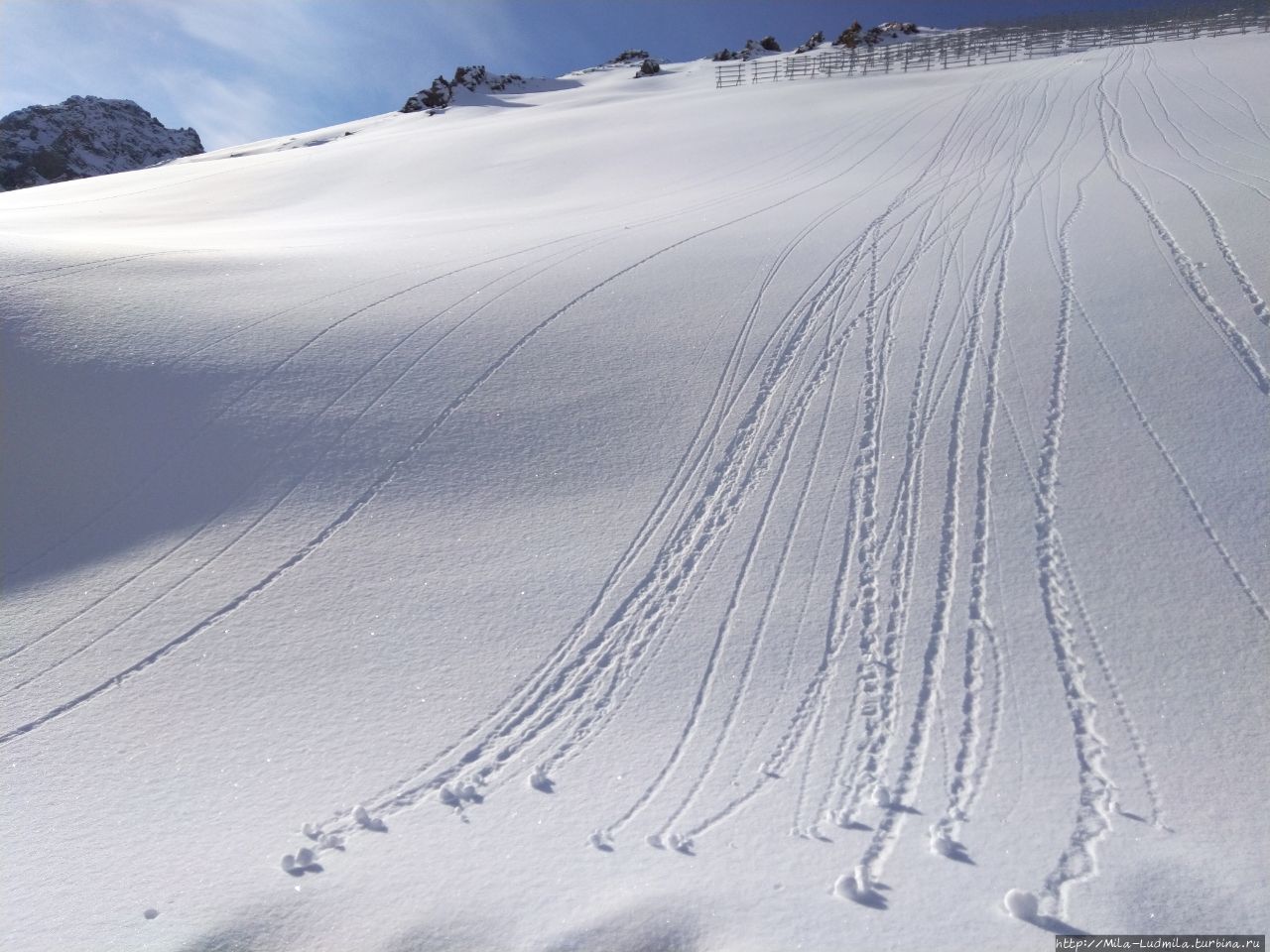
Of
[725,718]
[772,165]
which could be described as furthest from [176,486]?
[772,165]

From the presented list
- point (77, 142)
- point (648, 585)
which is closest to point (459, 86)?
point (77, 142)

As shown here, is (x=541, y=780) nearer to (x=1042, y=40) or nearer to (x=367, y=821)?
(x=367, y=821)

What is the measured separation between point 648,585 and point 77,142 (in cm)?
8540

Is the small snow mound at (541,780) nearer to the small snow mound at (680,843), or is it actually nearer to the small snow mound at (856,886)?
the small snow mound at (680,843)

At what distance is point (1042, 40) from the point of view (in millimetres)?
36906

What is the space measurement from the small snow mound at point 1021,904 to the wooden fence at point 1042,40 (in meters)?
37.2

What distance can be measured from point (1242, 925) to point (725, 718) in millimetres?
2441

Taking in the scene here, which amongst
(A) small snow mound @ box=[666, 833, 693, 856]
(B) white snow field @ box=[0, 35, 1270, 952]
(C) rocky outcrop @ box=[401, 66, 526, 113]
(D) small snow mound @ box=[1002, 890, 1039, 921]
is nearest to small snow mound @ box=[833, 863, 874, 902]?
(B) white snow field @ box=[0, 35, 1270, 952]

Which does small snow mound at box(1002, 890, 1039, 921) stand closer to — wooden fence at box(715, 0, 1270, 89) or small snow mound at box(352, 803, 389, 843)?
small snow mound at box(352, 803, 389, 843)

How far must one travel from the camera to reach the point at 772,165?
17375 mm

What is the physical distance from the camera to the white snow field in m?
3.66

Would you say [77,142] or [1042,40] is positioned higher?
[77,142]

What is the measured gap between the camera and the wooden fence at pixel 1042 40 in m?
34.1

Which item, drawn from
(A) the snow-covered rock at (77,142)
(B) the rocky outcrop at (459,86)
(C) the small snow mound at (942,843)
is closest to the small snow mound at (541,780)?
(C) the small snow mound at (942,843)
